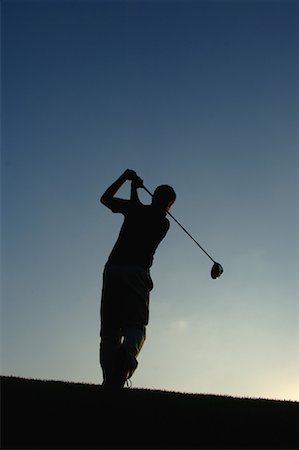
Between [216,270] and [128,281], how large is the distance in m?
3.16

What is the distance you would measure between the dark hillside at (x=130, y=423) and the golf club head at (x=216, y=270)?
431 centimetres

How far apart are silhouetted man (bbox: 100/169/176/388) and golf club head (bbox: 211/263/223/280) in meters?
2.40

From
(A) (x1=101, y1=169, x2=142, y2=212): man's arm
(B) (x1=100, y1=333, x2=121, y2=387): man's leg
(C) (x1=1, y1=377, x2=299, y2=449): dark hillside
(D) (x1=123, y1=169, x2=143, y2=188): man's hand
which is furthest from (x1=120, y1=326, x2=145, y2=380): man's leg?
(D) (x1=123, y1=169, x2=143, y2=188): man's hand

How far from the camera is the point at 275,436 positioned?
4.82m

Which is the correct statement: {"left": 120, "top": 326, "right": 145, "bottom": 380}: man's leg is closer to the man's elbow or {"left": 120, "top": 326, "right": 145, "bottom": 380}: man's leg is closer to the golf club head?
the man's elbow

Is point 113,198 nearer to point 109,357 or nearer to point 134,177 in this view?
point 134,177

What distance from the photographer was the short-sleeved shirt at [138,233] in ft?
25.8

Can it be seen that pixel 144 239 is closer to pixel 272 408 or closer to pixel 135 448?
pixel 272 408


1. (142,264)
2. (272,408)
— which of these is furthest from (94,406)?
(142,264)

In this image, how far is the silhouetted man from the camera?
7191 mm

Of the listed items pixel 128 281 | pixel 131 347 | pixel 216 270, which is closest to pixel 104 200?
pixel 128 281

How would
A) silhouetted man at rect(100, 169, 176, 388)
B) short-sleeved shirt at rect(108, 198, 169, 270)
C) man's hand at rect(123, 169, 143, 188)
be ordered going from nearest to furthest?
1. silhouetted man at rect(100, 169, 176, 388)
2. short-sleeved shirt at rect(108, 198, 169, 270)
3. man's hand at rect(123, 169, 143, 188)

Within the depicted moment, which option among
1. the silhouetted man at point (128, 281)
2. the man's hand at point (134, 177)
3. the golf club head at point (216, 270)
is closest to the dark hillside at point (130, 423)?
the silhouetted man at point (128, 281)

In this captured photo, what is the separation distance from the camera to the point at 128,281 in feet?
25.1
